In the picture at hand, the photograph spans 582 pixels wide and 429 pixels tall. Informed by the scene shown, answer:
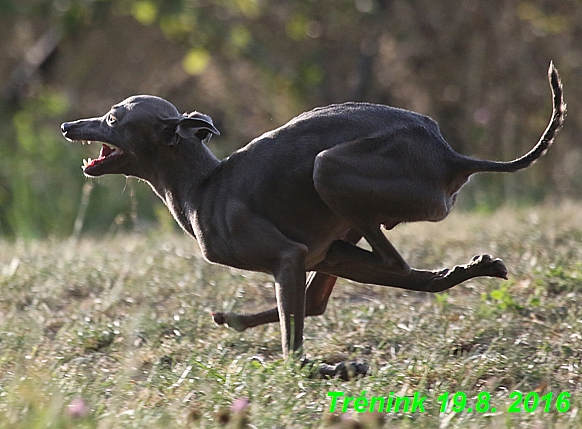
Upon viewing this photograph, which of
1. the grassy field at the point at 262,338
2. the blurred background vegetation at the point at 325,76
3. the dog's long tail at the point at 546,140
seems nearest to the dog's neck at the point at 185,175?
the grassy field at the point at 262,338

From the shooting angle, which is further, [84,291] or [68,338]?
[84,291]

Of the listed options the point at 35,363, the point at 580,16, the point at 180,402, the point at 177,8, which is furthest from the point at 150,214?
the point at 180,402

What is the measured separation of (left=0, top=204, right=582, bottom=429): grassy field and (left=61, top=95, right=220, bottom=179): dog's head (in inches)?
34.6

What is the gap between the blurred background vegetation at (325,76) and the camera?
1054 cm

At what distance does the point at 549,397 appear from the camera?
3.61 metres

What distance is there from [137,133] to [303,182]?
0.82m

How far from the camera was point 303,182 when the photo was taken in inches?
167

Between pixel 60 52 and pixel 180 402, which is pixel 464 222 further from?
pixel 60 52

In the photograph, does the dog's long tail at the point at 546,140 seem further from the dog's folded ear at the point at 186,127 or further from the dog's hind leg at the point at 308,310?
the dog's folded ear at the point at 186,127

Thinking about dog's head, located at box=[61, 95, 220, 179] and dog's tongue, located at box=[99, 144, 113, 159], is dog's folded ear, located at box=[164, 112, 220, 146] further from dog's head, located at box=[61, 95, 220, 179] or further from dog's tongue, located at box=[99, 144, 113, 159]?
dog's tongue, located at box=[99, 144, 113, 159]

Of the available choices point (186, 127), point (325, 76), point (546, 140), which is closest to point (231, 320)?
point (186, 127)

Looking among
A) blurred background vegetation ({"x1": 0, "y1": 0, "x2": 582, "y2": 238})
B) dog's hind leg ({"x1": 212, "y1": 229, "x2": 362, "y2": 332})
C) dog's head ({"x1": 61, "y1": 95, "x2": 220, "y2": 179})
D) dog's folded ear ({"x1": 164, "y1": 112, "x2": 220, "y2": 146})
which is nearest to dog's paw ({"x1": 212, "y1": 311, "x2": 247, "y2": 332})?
dog's hind leg ({"x1": 212, "y1": 229, "x2": 362, "y2": 332})

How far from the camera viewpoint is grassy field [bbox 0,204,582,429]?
11.4 ft

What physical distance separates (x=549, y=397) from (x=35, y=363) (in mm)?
2268
